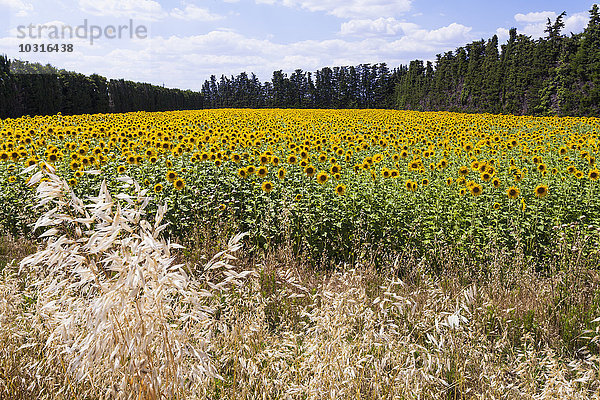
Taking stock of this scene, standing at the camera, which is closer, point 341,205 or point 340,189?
point 341,205

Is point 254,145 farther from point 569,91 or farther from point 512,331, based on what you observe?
point 569,91

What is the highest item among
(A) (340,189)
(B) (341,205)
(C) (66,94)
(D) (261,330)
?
(C) (66,94)

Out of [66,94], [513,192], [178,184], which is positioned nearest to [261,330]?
[178,184]

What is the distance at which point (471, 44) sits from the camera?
147 ft

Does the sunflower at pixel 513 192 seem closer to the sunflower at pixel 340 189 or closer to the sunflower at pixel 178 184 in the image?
the sunflower at pixel 340 189

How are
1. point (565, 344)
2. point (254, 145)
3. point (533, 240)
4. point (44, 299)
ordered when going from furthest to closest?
point (254, 145) → point (533, 240) → point (565, 344) → point (44, 299)

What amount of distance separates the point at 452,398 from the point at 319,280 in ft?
6.25

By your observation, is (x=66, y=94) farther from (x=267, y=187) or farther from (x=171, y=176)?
(x=267, y=187)

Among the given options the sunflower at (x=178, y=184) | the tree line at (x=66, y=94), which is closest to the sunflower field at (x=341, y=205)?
the sunflower at (x=178, y=184)

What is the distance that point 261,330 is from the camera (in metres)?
2.87

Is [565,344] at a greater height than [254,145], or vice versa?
[254,145]

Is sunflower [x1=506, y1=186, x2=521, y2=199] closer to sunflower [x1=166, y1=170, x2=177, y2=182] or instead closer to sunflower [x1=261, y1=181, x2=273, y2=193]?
sunflower [x1=261, y1=181, x2=273, y2=193]

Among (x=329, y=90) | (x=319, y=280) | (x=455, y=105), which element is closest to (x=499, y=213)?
(x=319, y=280)

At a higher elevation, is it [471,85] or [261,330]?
[471,85]
